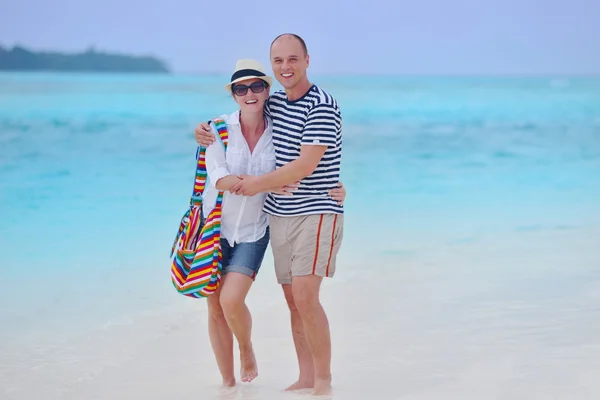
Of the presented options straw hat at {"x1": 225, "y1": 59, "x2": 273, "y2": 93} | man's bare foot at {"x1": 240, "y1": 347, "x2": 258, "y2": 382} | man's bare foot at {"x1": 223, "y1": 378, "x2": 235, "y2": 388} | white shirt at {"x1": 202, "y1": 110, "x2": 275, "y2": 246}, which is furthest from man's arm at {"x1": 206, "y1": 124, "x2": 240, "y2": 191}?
man's bare foot at {"x1": 223, "y1": 378, "x2": 235, "y2": 388}

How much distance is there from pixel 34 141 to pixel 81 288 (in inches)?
364

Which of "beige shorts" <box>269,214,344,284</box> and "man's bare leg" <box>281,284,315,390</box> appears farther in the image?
"man's bare leg" <box>281,284,315,390</box>

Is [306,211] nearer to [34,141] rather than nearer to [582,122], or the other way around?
[34,141]

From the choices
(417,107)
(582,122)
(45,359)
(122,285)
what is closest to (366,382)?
(45,359)

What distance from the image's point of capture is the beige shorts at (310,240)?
10.9 feet

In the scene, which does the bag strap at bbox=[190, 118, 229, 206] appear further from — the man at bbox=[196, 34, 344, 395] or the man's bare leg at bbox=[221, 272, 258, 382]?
the man's bare leg at bbox=[221, 272, 258, 382]

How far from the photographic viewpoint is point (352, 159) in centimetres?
1248

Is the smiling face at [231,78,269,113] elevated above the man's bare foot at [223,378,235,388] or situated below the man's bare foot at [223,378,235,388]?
above

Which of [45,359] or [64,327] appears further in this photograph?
[64,327]

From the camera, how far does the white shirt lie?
338cm

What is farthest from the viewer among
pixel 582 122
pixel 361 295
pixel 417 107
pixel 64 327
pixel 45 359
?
pixel 417 107

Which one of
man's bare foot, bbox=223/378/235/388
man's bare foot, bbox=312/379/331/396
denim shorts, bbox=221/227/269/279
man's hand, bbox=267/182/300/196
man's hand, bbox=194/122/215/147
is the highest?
man's hand, bbox=194/122/215/147

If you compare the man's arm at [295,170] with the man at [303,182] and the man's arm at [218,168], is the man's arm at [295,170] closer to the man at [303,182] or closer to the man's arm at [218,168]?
the man at [303,182]

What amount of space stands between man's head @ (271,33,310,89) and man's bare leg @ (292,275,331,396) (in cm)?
68
